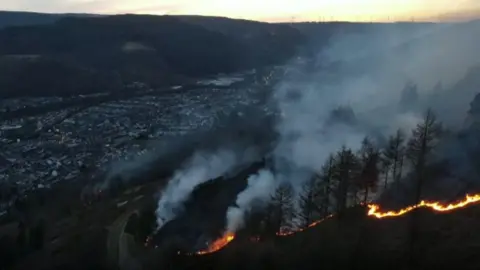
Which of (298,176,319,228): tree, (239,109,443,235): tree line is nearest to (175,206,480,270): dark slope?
(239,109,443,235): tree line

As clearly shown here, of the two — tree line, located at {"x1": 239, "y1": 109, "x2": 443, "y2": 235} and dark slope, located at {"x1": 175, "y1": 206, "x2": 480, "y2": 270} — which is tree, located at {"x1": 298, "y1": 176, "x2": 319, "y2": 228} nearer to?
tree line, located at {"x1": 239, "y1": 109, "x2": 443, "y2": 235}

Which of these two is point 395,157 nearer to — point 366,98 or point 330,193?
point 330,193

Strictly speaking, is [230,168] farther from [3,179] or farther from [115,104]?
[115,104]

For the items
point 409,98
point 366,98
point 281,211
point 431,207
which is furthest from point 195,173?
point 366,98

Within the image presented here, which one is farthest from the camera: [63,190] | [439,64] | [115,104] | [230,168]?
[115,104]

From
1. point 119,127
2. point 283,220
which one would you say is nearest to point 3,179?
point 119,127

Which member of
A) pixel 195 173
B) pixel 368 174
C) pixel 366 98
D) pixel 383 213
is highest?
pixel 368 174

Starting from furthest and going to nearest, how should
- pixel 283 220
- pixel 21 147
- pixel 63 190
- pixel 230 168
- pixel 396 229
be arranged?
pixel 21 147 → pixel 63 190 → pixel 230 168 → pixel 283 220 → pixel 396 229
